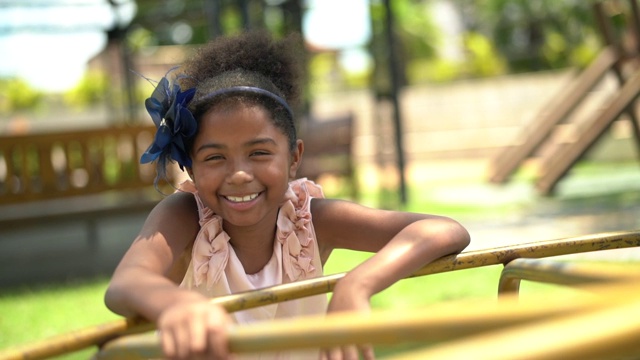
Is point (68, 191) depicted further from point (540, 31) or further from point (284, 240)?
point (540, 31)

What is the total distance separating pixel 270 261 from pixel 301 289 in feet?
2.02

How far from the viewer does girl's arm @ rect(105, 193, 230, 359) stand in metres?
1.16

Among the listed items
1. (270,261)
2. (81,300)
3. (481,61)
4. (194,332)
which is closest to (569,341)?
(194,332)

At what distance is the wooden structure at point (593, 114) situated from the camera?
845 centimetres

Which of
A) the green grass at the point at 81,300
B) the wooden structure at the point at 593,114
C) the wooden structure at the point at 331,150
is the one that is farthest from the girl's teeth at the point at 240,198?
the wooden structure at the point at 331,150

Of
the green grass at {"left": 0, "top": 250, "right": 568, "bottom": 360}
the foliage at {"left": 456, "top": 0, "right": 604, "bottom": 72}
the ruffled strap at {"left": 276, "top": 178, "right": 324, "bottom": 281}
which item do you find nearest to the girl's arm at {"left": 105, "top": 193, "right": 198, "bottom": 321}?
the ruffled strap at {"left": 276, "top": 178, "right": 324, "bottom": 281}

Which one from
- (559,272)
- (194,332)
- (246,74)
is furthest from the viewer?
(246,74)

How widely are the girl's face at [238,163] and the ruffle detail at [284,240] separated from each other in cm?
9

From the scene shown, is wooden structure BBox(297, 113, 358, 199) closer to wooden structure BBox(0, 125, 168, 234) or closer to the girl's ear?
wooden structure BBox(0, 125, 168, 234)

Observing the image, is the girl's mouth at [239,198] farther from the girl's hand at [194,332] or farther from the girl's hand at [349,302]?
the girl's hand at [194,332]

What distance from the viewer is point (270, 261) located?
2.12 m

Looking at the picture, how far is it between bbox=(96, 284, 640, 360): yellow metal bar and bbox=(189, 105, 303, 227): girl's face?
2.81 ft

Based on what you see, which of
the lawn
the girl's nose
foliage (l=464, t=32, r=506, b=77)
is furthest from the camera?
foliage (l=464, t=32, r=506, b=77)

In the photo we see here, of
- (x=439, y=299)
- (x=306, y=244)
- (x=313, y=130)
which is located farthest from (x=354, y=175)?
(x=306, y=244)
